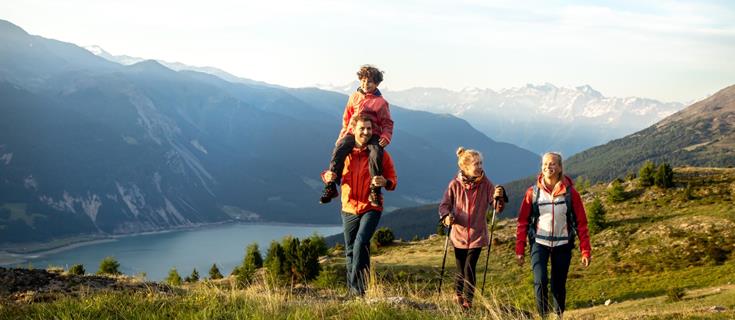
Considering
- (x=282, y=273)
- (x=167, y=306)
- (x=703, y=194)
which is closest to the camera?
(x=167, y=306)

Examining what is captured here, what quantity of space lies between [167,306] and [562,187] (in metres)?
6.21

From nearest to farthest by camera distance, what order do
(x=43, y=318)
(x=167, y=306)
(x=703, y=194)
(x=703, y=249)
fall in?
(x=43, y=318) < (x=167, y=306) < (x=703, y=249) < (x=703, y=194)

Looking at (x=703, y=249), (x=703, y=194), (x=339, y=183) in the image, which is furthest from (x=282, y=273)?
(x=339, y=183)

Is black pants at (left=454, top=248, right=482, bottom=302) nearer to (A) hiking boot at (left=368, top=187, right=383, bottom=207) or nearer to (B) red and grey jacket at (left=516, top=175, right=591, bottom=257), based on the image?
(B) red and grey jacket at (left=516, top=175, right=591, bottom=257)

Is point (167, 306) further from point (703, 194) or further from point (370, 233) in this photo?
point (703, 194)

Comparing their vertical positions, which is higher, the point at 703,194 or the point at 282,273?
the point at 703,194

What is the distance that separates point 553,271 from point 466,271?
143cm

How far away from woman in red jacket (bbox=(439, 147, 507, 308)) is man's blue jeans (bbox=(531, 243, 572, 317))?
894 millimetres

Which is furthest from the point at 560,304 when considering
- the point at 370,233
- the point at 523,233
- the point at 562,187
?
the point at 370,233

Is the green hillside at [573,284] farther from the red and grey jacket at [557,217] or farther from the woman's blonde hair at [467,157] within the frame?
the woman's blonde hair at [467,157]

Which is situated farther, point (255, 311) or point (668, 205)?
point (668, 205)

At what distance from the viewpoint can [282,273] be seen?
172 feet

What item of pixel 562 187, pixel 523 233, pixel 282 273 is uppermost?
pixel 562 187

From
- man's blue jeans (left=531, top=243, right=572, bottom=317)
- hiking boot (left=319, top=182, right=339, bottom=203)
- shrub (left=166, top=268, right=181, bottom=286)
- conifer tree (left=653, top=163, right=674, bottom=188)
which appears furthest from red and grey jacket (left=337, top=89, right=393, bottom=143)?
conifer tree (left=653, top=163, right=674, bottom=188)
